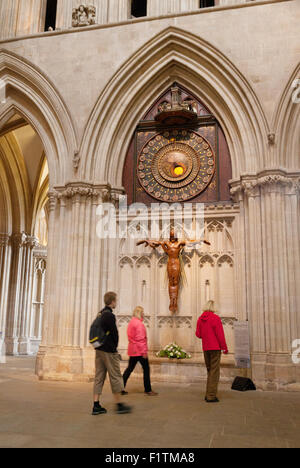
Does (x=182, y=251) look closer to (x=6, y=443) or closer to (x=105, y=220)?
(x=105, y=220)

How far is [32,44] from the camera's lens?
430 inches

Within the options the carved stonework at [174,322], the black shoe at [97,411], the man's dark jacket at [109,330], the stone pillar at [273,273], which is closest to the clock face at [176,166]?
the stone pillar at [273,273]

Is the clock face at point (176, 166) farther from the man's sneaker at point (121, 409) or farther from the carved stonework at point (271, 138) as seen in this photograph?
the man's sneaker at point (121, 409)

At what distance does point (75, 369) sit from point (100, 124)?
5647 mm

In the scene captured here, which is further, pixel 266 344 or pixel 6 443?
pixel 266 344

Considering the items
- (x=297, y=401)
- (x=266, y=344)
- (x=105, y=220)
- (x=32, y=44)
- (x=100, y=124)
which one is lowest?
(x=297, y=401)

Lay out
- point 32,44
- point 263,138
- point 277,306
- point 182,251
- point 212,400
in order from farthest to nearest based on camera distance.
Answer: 1. point 32,44
2. point 182,251
3. point 263,138
4. point 277,306
5. point 212,400

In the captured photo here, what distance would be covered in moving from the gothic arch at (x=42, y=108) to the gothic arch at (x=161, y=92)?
0.56 m

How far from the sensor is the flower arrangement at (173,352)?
8719 mm

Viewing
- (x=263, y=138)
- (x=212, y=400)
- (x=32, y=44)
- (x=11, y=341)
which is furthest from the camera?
(x=11, y=341)

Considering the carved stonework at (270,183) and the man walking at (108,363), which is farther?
the carved stonework at (270,183)

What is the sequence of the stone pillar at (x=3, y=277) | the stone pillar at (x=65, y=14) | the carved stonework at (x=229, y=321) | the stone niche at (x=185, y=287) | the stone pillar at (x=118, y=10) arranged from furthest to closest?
the stone pillar at (x=3, y=277)
the stone pillar at (x=65, y=14)
the stone pillar at (x=118, y=10)
the stone niche at (x=185, y=287)
the carved stonework at (x=229, y=321)

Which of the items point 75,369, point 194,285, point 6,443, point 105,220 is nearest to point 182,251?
point 194,285

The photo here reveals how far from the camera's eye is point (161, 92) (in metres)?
10.8
